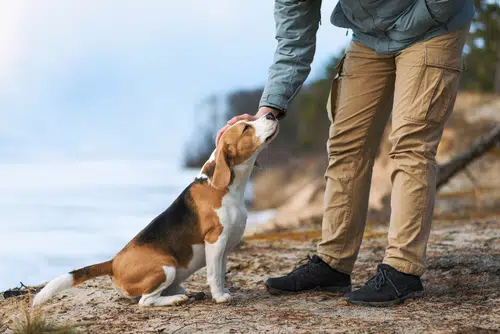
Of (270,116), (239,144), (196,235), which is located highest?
(270,116)

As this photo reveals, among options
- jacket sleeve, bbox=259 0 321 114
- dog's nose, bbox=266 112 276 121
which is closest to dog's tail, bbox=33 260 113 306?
dog's nose, bbox=266 112 276 121

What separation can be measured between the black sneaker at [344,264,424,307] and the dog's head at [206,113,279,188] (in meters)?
1.10

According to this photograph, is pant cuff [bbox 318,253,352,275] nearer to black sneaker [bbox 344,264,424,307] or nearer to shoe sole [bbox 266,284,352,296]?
shoe sole [bbox 266,284,352,296]

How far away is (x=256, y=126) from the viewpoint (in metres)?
4.45


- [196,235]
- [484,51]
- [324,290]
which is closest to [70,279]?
[196,235]

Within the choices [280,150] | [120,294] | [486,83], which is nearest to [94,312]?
[120,294]

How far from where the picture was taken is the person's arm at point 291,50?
474 cm

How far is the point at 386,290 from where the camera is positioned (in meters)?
4.47

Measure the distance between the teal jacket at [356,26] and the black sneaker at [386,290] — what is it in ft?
4.21

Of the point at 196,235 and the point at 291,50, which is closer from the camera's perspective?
the point at 196,235

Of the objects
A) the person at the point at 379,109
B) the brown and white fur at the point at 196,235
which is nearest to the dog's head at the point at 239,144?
the brown and white fur at the point at 196,235

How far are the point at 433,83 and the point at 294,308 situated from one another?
1650 millimetres

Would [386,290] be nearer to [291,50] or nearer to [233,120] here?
[233,120]

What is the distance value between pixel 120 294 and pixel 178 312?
0.52 meters
